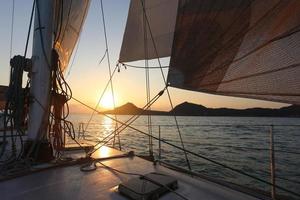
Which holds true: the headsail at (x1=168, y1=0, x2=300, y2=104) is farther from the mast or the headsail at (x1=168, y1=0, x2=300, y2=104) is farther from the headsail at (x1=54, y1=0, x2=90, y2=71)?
the headsail at (x1=54, y1=0, x2=90, y2=71)

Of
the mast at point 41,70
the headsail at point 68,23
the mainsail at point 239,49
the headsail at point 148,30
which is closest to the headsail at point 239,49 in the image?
the mainsail at point 239,49

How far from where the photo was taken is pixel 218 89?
98.6 inches

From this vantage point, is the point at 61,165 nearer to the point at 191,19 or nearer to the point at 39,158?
the point at 39,158

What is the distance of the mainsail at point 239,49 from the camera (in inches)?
81.3

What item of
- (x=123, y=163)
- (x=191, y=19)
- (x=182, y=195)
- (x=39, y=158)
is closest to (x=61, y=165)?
(x=39, y=158)

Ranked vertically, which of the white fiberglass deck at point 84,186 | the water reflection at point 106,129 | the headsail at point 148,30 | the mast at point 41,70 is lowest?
the water reflection at point 106,129

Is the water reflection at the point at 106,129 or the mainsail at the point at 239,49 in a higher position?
the mainsail at the point at 239,49

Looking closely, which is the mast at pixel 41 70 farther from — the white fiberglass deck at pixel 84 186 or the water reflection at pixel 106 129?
the water reflection at pixel 106 129

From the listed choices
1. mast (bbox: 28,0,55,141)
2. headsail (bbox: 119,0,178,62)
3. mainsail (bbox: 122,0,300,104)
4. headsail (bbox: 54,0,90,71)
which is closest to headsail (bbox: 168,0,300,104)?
mainsail (bbox: 122,0,300,104)

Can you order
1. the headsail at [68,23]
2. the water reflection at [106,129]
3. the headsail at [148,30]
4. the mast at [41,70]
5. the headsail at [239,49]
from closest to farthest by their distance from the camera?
the headsail at [239,49]
the mast at [41,70]
the headsail at [68,23]
the headsail at [148,30]
the water reflection at [106,129]

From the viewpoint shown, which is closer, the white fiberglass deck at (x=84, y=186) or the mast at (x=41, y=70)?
the white fiberglass deck at (x=84, y=186)

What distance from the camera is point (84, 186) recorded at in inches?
90.2

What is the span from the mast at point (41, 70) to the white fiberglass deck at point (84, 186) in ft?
1.74

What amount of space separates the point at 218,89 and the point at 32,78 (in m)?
2.04
